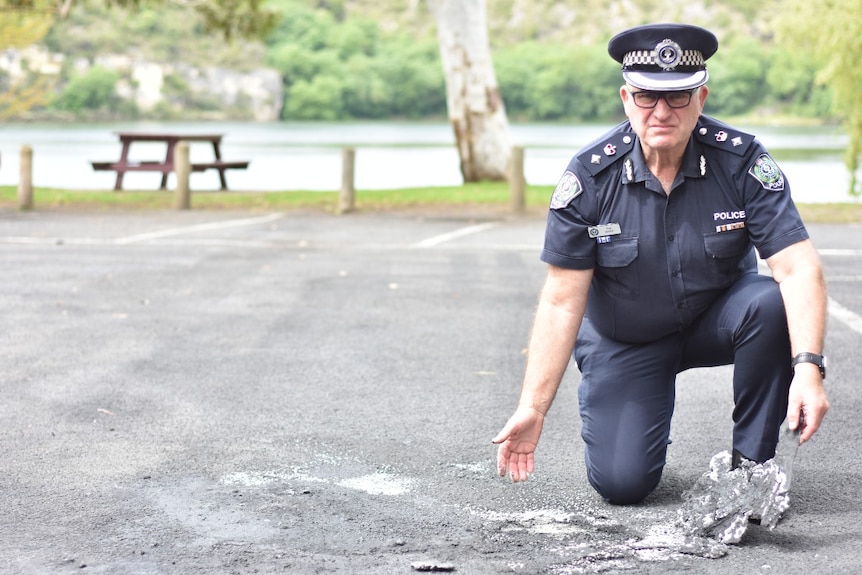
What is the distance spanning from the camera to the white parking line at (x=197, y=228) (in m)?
14.6

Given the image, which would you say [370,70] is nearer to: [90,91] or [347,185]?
[90,91]

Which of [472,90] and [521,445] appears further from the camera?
[472,90]

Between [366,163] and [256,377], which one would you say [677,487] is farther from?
[366,163]

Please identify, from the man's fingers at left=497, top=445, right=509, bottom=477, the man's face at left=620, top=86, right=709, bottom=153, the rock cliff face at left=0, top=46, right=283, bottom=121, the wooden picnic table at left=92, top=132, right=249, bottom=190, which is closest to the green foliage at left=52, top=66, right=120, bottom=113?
the rock cliff face at left=0, top=46, right=283, bottom=121

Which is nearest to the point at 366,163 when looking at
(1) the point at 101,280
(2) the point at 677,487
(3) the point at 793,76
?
(3) the point at 793,76

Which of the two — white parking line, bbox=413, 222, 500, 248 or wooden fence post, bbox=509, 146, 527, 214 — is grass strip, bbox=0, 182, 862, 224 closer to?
wooden fence post, bbox=509, 146, 527, 214

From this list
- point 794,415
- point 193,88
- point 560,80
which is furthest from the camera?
point 193,88

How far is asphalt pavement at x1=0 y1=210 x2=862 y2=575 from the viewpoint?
4102mm

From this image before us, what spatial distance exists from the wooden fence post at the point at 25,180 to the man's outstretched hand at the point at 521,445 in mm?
15174

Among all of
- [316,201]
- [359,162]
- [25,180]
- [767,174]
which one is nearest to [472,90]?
[316,201]

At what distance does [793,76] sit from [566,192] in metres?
64.5

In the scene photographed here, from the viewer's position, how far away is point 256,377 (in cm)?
702

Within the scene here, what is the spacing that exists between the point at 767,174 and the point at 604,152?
0.53 metres

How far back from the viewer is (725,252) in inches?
180
